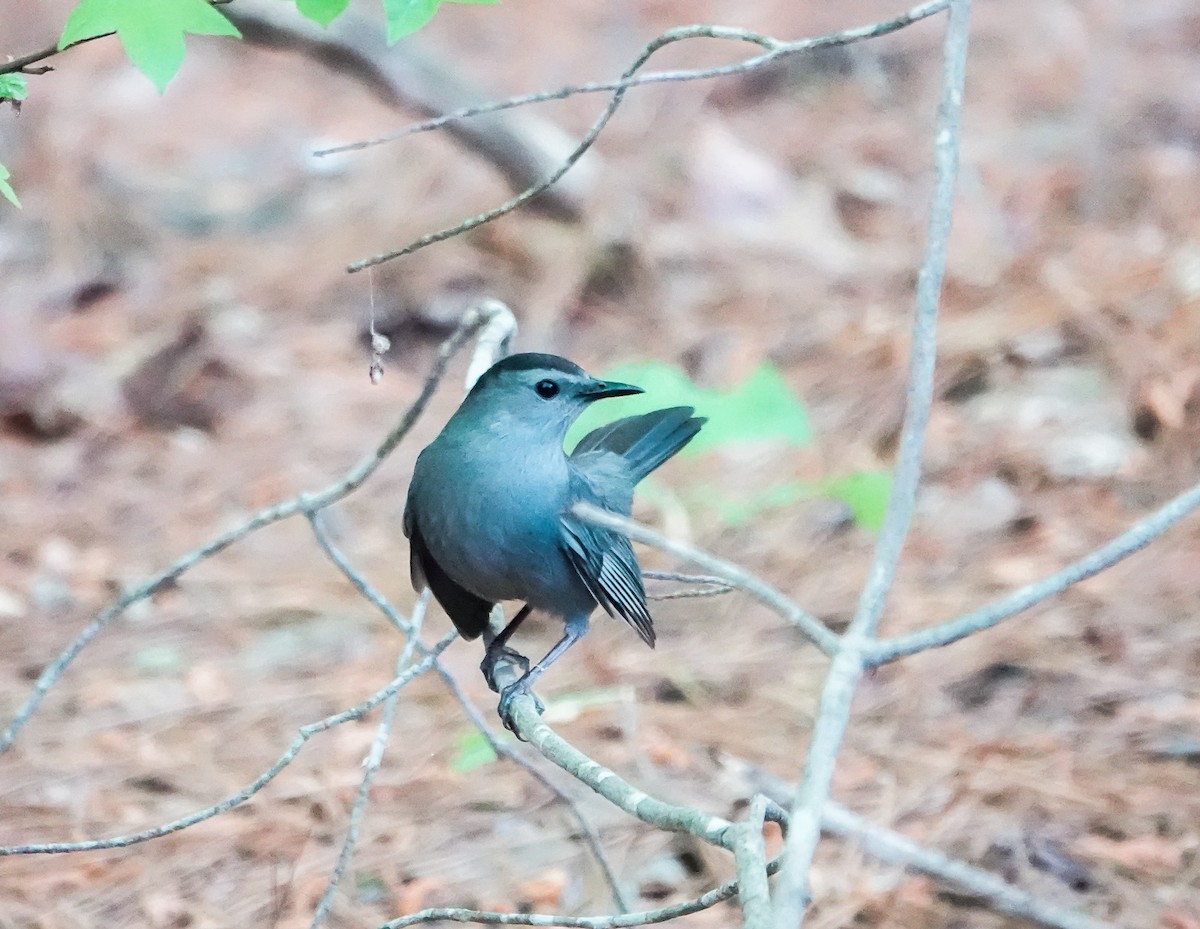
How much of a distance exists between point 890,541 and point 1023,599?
0.17 m

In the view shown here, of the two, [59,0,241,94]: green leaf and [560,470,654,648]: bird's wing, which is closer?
[59,0,241,94]: green leaf

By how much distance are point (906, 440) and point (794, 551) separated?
3282 millimetres

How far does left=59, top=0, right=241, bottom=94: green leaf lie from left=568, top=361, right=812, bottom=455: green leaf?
3254 millimetres

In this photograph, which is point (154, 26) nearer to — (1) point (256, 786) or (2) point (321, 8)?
(2) point (321, 8)

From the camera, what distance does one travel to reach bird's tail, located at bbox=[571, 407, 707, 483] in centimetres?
363

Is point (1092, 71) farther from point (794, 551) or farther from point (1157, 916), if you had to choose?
point (1157, 916)

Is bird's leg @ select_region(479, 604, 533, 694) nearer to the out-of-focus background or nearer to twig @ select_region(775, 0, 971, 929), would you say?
the out-of-focus background

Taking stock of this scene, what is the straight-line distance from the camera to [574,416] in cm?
311

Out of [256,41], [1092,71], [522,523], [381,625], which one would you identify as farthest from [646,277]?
[522,523]

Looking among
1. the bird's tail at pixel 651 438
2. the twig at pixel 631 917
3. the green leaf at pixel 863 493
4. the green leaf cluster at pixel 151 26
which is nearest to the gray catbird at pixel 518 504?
the bird's tail at pixel 651 438

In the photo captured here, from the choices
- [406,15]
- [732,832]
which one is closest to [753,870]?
[732,832]

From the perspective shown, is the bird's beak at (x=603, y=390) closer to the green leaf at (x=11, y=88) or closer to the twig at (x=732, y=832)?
the twig at (x=732, y=832)

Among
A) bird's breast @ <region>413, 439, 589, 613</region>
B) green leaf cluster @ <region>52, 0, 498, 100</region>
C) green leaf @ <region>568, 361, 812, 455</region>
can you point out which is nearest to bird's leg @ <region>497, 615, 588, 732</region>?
bird's breast @ <region>413, 439, 589, 613</region>

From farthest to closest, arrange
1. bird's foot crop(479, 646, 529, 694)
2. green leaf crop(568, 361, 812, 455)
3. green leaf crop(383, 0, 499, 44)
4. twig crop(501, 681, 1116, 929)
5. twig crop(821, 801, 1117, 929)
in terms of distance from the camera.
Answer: green leaf crop(568, 361, 812, 455) < bird's foot crop(479, 646, 529, 694) < twig crop(821, 801, 1117, 929) < green leaf crop(383, 0, 499, 44) < twig crop(501, 681, 1116, 929)
